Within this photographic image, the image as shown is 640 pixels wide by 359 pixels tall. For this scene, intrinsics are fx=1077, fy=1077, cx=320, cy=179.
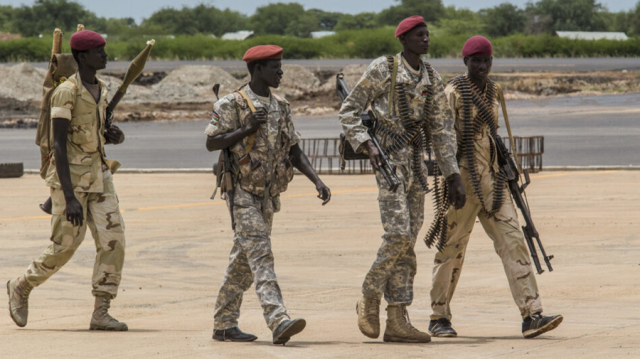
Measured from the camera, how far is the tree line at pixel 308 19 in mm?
117312

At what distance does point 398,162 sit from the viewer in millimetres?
6469

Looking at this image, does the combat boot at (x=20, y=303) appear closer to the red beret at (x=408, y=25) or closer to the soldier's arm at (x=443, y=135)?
the soldier's arm at (x=443, y=135)

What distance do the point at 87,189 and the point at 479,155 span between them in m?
2.56

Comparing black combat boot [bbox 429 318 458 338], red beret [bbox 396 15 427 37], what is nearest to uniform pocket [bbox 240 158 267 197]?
red beret [bbox 396 15 427 37]

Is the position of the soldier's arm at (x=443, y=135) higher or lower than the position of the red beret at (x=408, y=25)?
lower

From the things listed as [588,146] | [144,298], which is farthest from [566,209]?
[588,146]

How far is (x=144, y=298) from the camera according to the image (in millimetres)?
8586

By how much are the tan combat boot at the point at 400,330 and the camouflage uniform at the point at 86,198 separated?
1.85 metres

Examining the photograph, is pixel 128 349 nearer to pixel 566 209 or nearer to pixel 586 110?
pixel 566 209

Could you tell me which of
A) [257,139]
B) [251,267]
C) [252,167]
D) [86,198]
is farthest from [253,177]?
[86,198]

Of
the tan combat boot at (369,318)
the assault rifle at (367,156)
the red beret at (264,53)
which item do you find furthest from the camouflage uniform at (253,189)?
the tan combat boot at (369,318)

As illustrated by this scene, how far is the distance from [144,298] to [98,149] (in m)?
1.86

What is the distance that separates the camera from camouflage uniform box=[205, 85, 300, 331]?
6.44m

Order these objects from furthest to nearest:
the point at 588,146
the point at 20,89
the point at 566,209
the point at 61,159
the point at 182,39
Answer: the point at 182,39
the point at 20,89
the point at 588,146
the point at 566,209
the point at 61,159
